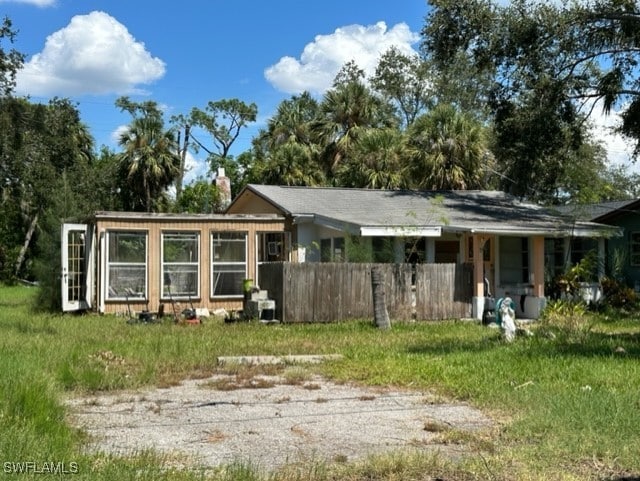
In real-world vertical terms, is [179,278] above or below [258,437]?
above

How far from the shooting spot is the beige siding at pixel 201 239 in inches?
746

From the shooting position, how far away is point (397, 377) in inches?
372

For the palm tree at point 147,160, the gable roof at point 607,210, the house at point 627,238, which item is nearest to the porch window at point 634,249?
the house at point 627,238

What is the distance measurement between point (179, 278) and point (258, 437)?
1370cm

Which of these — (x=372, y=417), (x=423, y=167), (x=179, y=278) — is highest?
(x=423, y=167)

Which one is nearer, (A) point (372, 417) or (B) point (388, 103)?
(A) point (372, 417)

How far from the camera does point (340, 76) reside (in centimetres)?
4866

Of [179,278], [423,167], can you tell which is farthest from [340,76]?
[179,278]

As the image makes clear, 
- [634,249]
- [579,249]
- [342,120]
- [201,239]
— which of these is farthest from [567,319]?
[342,120]

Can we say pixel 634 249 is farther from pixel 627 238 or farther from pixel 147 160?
pixel 147 160

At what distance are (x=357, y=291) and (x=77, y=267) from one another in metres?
7.83

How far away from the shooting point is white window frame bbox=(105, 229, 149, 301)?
18.9 m

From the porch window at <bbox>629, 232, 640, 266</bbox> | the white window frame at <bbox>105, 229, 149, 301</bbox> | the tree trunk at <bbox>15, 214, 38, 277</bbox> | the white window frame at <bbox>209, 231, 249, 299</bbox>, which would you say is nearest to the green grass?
the white window frame at <bbox>105, 229, 149, 301</bbox>

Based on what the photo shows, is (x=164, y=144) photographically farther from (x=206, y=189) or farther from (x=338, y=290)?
(x=338, y=290)
